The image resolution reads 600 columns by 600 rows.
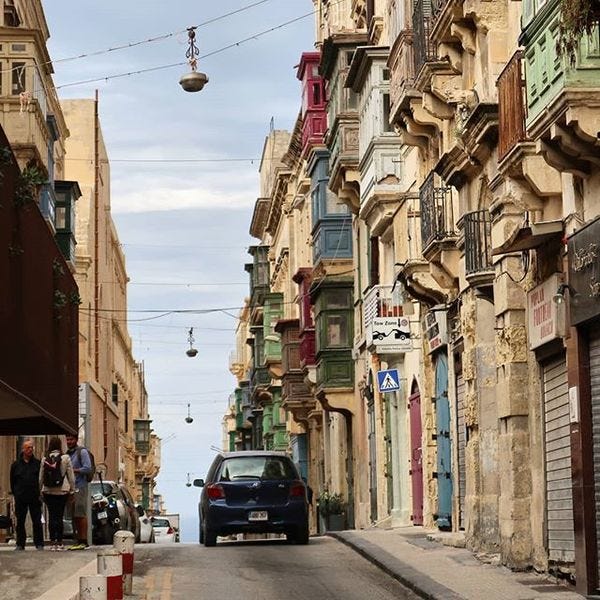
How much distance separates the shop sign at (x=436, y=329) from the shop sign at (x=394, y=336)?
668 mm

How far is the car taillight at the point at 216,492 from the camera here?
27094mm

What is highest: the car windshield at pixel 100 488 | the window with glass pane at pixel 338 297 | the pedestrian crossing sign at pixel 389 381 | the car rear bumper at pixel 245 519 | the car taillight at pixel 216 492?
the window with glass pane at pixel 338 297

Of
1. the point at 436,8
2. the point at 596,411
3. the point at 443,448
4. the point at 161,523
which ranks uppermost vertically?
the point at 436,8

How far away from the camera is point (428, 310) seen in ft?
103

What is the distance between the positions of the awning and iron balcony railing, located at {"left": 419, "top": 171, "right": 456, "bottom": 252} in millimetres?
6920

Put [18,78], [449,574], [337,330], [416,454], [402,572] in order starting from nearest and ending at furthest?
[449,574], [402,572], [416,454], [18,78], [337,330]

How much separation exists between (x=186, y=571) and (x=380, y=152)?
16.2 m

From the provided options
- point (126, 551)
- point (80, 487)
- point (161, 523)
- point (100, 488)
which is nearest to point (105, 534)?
point (100, 488)

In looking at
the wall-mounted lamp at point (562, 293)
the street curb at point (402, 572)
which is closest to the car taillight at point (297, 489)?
the street curb at point (402, 572)

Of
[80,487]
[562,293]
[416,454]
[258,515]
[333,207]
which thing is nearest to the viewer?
[562,293]

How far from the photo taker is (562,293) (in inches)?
719

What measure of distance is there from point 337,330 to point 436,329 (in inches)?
657

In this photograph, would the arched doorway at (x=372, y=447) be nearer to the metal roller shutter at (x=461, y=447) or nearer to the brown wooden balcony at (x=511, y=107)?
the metal roller shutter at (x=461, y=447)

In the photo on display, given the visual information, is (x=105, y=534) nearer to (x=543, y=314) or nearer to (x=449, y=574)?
(x=449, y=574)
